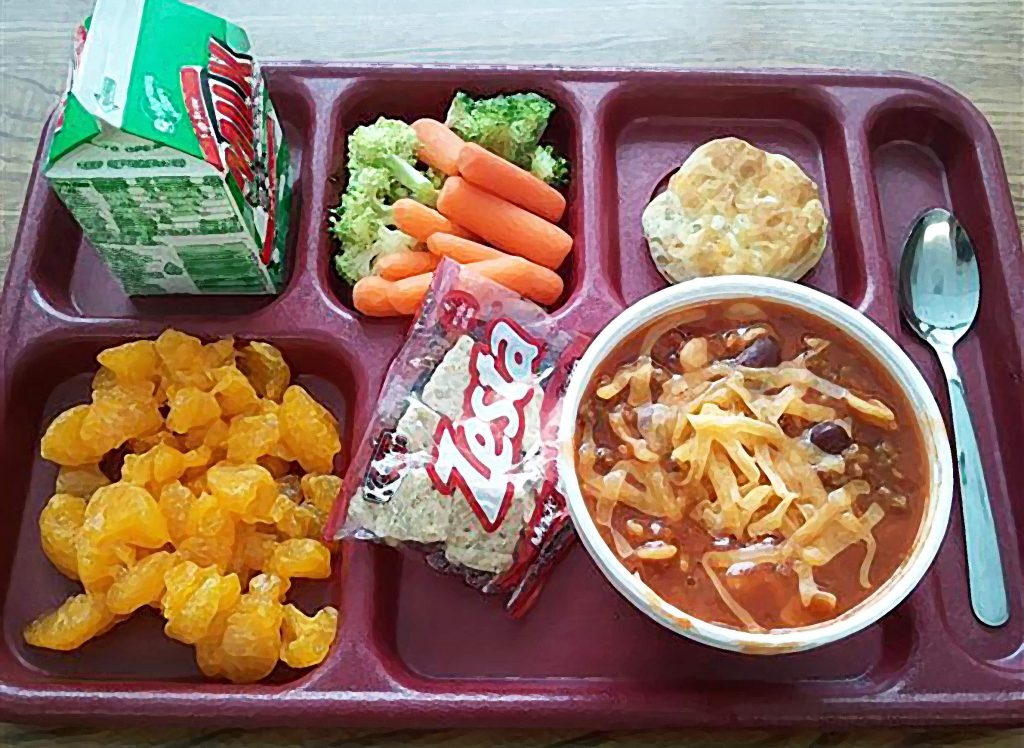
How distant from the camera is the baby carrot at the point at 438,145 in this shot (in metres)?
1.80

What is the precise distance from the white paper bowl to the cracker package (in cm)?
17

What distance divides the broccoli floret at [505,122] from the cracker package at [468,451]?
0.27 metres

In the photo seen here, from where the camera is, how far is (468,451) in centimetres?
153

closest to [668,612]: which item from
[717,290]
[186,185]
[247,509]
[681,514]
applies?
[681,514]

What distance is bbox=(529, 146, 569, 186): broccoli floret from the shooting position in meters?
1.84

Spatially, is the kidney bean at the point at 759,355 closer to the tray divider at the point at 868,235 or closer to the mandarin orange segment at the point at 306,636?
the tray divider at the point at 868,235

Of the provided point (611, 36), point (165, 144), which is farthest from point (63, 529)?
point (611, 36)

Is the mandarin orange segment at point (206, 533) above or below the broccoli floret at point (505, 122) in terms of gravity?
below

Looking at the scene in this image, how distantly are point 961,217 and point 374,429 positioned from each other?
1.04 metres

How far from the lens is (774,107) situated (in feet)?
6.33

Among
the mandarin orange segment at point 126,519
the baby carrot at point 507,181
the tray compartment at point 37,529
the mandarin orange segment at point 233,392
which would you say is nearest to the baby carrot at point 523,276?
the baby carrot at point 507,181

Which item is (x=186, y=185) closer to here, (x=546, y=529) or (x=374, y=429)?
(x=374, y=429)

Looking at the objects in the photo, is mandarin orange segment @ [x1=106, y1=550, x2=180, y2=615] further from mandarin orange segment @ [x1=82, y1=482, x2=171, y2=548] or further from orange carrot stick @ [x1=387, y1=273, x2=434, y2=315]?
orange carrot stick @ [x1=387, y1=273, x2=434, y2=315]

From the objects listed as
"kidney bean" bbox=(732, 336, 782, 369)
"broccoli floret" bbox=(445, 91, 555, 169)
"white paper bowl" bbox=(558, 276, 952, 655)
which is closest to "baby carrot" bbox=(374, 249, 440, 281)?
"broccoli floret" bbox=(445, 91, 555, 169)
